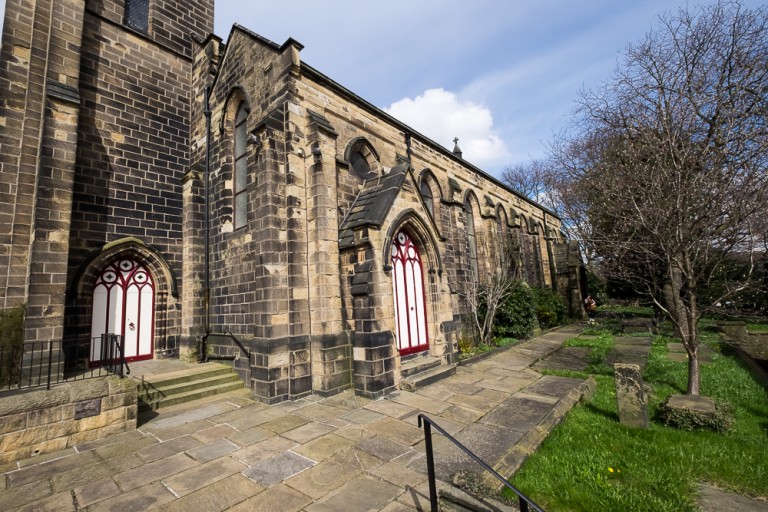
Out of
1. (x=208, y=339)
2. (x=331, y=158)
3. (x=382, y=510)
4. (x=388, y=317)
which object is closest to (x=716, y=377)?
(x=388, y=317)

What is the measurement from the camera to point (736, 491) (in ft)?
11.4

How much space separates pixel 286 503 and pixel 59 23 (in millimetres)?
11075

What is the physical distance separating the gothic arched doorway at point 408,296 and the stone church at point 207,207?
0.14ft

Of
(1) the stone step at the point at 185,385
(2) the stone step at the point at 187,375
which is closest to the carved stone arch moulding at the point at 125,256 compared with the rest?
(2) the stone step at the point at 187,375

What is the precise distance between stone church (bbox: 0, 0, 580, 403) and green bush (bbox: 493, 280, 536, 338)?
331 cm

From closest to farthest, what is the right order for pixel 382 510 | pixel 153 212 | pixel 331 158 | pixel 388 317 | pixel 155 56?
pixel 382 510, pixel 388 317, pixel 331 158, pixel 153 212, pixel 155 56

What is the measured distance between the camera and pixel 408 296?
8555 mm

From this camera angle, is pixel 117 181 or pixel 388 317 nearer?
pixel 388 317

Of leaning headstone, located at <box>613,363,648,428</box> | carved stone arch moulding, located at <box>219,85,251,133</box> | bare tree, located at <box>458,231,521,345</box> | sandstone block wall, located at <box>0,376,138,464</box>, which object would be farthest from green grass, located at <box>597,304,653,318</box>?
sandstone block wall, located at <box>0,376,138,464</box>

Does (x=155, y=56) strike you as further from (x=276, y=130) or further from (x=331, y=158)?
(x=331, y=158)

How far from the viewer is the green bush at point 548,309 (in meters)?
16.0

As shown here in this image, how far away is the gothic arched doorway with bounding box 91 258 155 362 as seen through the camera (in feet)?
26.4

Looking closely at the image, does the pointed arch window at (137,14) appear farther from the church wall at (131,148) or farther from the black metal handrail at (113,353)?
the black metal handrail at (113,353)

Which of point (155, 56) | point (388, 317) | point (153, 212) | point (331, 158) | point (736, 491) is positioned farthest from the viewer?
point (155, 56)
